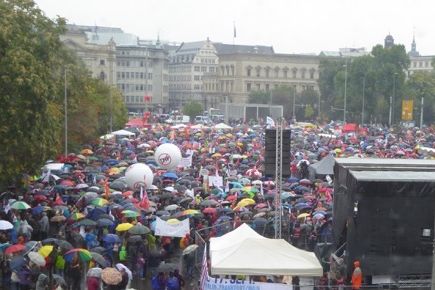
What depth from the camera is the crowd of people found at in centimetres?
1673

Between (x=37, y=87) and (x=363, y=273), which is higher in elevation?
(x=37, y=87)

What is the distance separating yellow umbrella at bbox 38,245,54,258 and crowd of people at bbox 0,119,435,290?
2 cm

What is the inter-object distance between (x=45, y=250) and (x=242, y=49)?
141773mm

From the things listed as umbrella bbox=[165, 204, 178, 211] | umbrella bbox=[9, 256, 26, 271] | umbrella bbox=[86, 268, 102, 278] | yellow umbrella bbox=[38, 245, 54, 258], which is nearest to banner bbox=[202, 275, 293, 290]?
umbrella bbox=[86, 268, 102, 278]

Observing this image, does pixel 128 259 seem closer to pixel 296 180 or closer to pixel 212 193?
pixel 212 193

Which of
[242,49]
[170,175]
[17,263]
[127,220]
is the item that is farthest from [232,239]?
[242,49]

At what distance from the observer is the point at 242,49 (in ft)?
515

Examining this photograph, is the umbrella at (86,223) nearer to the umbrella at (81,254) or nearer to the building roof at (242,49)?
the umbrella at (81,254)

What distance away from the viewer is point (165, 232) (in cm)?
2005

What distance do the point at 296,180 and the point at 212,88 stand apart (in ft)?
398

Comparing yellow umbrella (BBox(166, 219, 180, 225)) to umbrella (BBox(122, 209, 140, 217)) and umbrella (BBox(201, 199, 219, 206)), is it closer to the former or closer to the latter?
umbrella (BBox(122, 209, 140, 217))

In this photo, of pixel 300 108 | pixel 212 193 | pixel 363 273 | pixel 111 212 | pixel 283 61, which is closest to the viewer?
pixel 363 273

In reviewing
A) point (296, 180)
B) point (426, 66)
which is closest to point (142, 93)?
point (426, 66)

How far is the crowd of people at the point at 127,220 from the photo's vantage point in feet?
54.9
